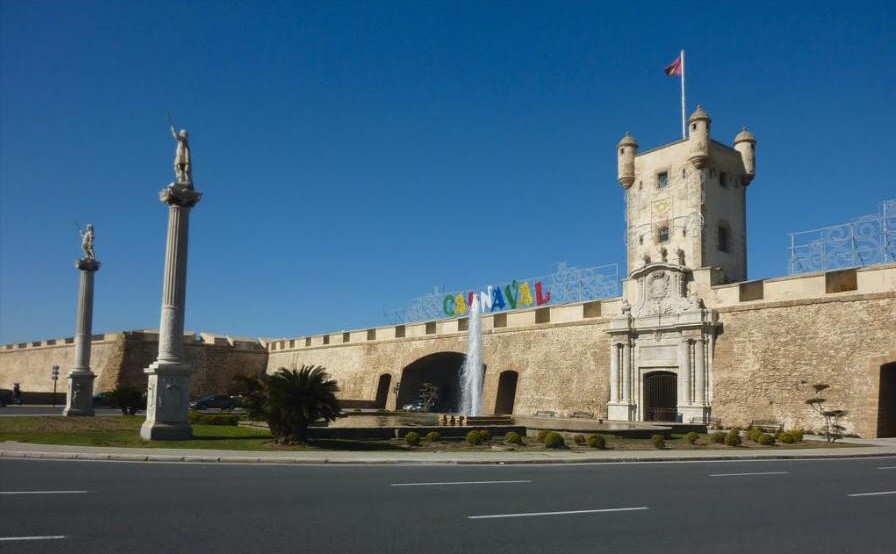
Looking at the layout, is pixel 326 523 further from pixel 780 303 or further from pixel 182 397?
pixel 780 303

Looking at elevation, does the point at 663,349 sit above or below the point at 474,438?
above

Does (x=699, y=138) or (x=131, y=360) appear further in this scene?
(x=131, y=360)

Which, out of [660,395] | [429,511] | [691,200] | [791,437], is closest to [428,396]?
[660,395]

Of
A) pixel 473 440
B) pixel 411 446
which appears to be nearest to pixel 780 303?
pixel 473 440

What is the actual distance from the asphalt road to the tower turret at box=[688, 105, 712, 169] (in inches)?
835

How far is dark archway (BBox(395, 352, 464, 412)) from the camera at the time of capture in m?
48.8

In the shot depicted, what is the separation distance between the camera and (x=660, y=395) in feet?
110

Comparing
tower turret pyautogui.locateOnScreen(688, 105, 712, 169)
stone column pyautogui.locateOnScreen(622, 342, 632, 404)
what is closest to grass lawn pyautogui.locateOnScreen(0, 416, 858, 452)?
stone column pyautogui.locateOnScreen(622, 342, 632, 404)

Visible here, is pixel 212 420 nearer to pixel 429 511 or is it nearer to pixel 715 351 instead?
pixel 715 351

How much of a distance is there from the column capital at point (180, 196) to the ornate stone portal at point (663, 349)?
2090 centimetres

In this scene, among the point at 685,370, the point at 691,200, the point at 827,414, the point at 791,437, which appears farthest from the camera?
the point at 691,200

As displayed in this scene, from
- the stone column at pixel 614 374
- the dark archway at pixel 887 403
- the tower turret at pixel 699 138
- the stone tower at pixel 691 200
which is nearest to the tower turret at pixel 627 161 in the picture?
the stone tower at pixel 691 200

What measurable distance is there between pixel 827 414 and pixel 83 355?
94.2ft

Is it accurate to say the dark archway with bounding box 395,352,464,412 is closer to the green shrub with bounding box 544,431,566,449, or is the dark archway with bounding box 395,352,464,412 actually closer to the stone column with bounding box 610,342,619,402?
the stone column with bounding box 610,342,619,402
